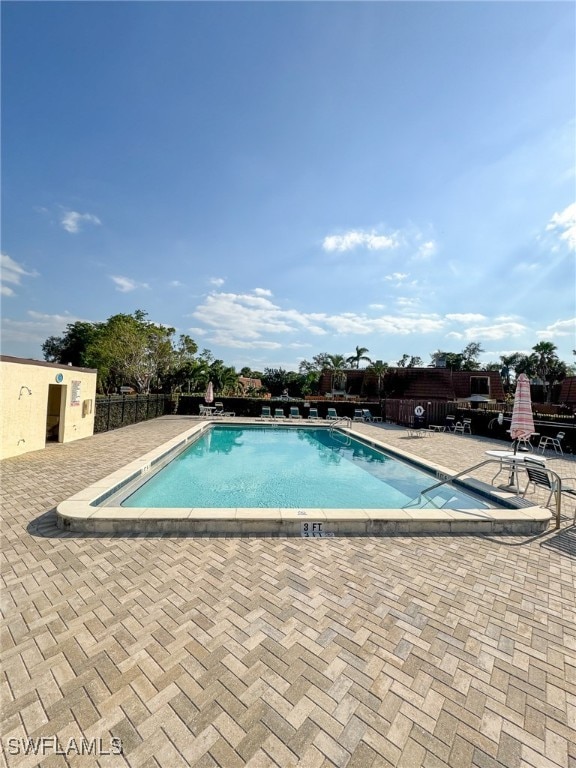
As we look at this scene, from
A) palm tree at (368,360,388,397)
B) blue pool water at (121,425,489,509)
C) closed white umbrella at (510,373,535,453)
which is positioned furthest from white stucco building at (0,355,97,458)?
palm tree at (368,360,388,397)

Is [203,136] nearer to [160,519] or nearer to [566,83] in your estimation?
[566,83]

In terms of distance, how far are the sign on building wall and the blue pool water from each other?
4.56 meters

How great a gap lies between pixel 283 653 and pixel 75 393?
42.1ft

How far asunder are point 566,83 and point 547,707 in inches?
476

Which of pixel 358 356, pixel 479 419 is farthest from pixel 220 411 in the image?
pixel 358 356

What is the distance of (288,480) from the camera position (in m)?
9.84

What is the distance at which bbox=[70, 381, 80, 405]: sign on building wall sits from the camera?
41.0 feet

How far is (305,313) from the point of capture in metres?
29.6

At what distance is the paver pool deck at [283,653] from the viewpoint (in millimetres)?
2061

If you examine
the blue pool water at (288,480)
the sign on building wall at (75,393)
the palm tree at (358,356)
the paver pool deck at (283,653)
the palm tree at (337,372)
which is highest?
the palm tree at (358,356)

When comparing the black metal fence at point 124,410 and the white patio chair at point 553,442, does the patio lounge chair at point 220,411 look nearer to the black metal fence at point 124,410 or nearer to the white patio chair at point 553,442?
the black metal fence at point 124,410

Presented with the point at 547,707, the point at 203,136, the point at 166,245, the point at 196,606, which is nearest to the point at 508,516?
the point at 547,707

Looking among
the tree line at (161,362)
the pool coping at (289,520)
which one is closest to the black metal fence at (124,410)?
the tree line at (161,362)

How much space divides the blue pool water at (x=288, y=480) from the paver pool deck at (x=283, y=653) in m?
2.91
